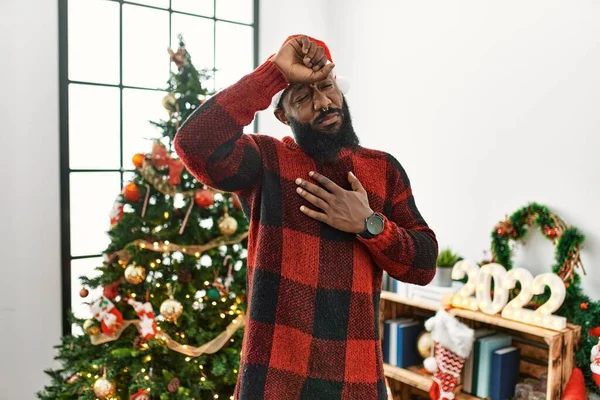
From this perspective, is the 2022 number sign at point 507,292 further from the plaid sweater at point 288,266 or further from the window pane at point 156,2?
the window pane at point 156,2

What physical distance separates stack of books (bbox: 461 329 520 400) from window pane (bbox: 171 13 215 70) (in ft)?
7.19

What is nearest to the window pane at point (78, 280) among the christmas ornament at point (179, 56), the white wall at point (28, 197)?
the white wall at point (28, 197)

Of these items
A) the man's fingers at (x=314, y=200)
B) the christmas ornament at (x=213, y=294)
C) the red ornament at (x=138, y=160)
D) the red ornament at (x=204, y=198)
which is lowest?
the christmas ornament at (x=213, y=294)

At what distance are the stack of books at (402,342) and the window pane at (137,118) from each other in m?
1.65

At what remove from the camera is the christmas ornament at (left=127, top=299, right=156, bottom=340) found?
2.03m

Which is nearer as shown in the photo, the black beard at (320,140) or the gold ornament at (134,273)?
the black beard at (320,140)

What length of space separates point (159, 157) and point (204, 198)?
0.82ft

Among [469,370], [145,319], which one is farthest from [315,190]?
[469,370]

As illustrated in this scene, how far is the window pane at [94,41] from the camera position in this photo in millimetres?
2697

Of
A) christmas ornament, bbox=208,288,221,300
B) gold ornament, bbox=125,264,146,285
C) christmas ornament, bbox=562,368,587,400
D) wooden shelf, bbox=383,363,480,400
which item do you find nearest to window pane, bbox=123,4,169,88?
gold ornament, bbox=125,264,146,285

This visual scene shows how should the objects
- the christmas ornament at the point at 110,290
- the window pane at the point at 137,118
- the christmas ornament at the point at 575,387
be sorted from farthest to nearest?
the window pane at the point at 137,118 < the christmas ornament at the point at 110,290 < the christmas ornament at the point at 575,387

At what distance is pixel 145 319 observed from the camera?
204 centimetres

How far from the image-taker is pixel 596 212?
6.40 ft

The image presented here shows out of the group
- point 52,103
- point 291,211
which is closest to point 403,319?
point 291,211
